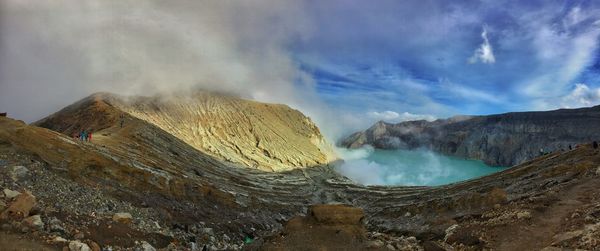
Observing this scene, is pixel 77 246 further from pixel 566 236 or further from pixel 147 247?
pixel 566 236

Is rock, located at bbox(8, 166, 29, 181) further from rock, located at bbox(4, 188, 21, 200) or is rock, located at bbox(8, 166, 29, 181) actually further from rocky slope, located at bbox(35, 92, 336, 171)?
rocky slope, located at bbox(35, 92, 336, 171)

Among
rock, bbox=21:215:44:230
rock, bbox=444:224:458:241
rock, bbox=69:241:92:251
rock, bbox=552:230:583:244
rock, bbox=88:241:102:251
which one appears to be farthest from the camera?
rock, bbox=444:224:458:241

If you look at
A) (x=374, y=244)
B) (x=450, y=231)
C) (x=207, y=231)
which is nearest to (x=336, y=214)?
(x=374, y=244)

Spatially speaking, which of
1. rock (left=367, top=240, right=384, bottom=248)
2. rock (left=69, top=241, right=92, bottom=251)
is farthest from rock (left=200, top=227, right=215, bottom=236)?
→ rock (left=69, top=241, right=92, bottom=251)

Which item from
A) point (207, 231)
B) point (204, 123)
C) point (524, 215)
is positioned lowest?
point (207, 231)

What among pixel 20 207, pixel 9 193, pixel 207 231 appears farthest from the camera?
pixel 207 231

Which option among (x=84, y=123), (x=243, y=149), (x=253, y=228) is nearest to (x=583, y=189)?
(x=253, y=228)

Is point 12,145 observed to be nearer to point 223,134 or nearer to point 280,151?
point 223,134
